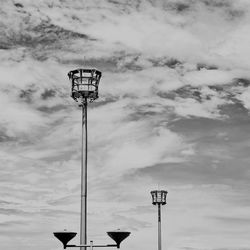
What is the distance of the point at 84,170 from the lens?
50.6 feet

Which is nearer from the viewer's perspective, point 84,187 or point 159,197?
point 84,187

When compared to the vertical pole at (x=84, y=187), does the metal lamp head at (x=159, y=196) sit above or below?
above

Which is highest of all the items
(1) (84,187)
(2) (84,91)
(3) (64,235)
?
(2) (84,91)

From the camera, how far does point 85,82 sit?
613 inches

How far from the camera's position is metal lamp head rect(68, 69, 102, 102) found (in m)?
15.5

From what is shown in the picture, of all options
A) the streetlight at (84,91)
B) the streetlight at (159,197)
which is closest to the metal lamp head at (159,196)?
the streetlight at (159,197)

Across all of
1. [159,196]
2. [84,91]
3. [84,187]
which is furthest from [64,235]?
[159,196]

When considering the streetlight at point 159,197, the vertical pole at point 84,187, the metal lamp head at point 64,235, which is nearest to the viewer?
the vertical pole at point 84,187

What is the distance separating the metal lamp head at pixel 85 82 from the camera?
15.5 meters

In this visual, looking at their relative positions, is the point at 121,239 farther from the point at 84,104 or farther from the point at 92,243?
the point at 84,104

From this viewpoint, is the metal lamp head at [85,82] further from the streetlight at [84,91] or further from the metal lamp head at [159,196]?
the metal lamp head at [159,196]

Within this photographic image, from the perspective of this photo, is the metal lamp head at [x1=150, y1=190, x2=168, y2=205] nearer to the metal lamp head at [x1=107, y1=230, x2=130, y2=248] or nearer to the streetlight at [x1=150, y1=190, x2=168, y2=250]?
the streetlight at [x1=150, y1=190, x2=168, y2=250]

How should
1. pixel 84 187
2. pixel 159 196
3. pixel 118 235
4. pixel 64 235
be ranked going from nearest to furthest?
pixel 84 187
pixel 64 235
pixel 118 235
pixel 159 196

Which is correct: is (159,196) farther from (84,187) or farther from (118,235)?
(84,187)
